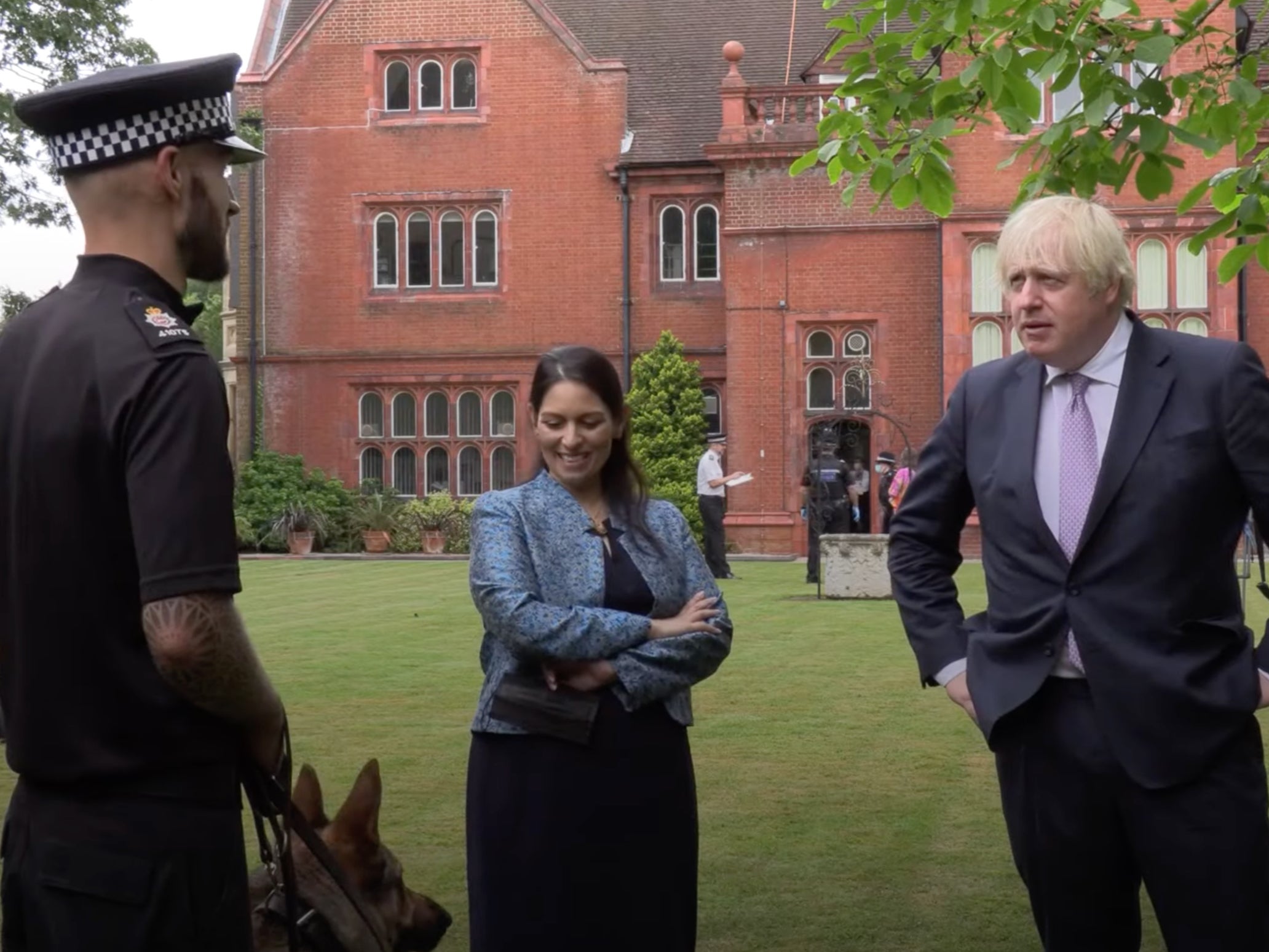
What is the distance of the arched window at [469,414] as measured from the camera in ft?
111

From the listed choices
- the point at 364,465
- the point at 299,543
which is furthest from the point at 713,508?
the point at 364,465

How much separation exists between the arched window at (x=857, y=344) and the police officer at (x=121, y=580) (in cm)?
2884

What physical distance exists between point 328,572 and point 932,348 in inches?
437

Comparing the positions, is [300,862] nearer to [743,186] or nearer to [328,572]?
[328,572]

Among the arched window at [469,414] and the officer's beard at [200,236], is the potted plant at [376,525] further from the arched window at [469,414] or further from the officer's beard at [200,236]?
the officer's beard at [200,236]

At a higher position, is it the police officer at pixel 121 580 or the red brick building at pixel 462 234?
the red brick building at pixel 462 234

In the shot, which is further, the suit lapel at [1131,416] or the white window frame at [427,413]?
the white window frame at [427,413]

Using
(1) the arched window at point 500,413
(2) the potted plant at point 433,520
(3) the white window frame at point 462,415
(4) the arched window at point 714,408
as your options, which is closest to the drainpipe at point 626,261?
(4) the arched window at point 714,408

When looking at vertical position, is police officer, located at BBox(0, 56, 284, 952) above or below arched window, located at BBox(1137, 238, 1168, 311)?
below

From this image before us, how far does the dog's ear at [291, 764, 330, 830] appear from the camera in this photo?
11.3 ft

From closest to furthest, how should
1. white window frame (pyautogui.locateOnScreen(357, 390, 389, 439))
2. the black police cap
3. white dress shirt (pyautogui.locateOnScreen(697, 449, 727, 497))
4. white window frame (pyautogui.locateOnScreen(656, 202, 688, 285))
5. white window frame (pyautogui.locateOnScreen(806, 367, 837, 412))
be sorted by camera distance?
the black police cap < white dress shirt (pyautogui.locateOnScreen(697, 449, 727, 497)) < white window frame (pyautogui.locateOnScreen(806, 367, 837, 412)) < white window frame (pyautogui.locateOnScreen(656, 202, 688, 285)) < white window frame (pyautogui.locateOnScreen(357, 390, 389, 439))

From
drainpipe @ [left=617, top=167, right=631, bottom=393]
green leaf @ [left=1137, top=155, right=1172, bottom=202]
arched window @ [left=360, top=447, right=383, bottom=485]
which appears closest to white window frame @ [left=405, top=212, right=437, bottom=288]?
arched window @ [left=360, top=447, right=383, bottom=485]

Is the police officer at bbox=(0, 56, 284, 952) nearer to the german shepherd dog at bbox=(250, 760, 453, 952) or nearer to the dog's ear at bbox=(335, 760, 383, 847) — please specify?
the german shepherd dog at bbox=(250, 760, 453, 952)

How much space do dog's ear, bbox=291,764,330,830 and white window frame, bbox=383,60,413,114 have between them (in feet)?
103
